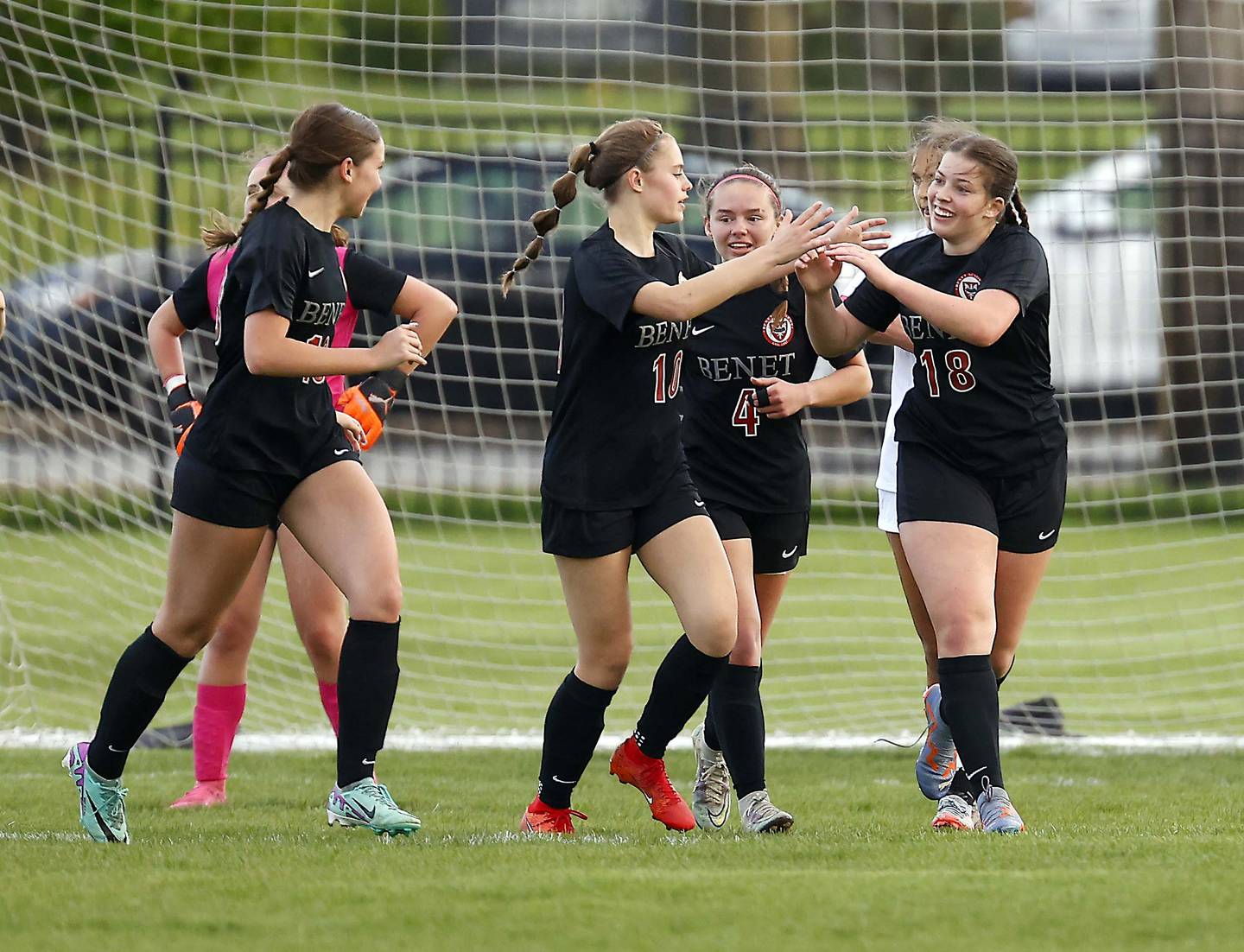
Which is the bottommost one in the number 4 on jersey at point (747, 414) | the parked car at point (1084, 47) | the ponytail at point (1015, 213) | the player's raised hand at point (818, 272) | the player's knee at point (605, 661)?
the player's knee at point (605, 661)

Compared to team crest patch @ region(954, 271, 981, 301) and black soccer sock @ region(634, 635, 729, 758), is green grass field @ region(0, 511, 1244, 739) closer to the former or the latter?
black soccer sock @ region(634, 635, 729, 758)

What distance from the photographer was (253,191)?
4762 millimetres

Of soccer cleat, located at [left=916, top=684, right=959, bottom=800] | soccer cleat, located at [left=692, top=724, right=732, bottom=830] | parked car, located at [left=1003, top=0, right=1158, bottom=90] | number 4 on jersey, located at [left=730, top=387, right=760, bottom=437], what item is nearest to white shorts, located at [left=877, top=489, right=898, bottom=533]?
soccer cleat, located at [left=916, top=684, right=959, bottom=800]

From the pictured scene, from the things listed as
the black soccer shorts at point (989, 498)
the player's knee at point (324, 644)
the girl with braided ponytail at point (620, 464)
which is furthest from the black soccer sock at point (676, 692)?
the player's knee at point (324, 644)

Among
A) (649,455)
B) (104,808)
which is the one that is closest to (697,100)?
(649,455)

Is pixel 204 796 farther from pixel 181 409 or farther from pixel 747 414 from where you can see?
pixel 747 414

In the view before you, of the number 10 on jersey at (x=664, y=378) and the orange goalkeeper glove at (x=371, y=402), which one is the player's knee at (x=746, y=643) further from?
the orange goalkeeper glove at (x=371, y=402)

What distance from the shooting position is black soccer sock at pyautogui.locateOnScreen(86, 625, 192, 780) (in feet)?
14.4

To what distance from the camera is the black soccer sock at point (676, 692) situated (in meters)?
4.57

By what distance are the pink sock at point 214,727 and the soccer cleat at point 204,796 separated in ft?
0.05

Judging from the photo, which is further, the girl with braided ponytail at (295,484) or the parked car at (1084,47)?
the parked car at (1084,47)

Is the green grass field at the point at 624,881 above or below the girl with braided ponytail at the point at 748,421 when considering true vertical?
below

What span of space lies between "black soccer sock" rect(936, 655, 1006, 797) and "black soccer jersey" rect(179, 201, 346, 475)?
167 cm

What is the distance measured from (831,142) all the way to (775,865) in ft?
17.2
